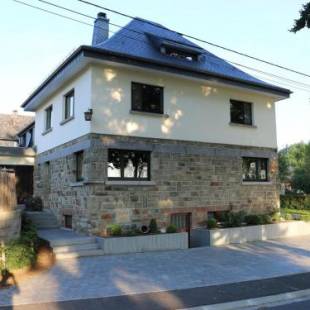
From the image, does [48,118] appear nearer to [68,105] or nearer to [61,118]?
[61,118]

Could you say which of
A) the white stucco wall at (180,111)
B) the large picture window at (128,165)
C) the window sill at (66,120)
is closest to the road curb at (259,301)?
the large picture window at (128,165)

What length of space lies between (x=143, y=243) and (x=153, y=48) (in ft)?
26.1

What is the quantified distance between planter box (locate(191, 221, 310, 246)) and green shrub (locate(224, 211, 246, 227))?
39 cm

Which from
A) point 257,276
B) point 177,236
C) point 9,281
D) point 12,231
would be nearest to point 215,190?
point 177,236

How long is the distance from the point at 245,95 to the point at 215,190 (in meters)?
4.44

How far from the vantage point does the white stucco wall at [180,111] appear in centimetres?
1299

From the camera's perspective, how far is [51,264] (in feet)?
32.5

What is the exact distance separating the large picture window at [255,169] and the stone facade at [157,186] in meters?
0.26

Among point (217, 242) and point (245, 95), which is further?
point (245, 95)

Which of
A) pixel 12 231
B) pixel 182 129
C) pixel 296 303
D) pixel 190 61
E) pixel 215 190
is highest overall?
pixel 190 61

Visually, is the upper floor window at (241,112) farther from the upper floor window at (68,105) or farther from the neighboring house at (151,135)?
the upper floor window at (68,105)

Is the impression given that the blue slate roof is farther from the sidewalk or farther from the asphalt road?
the asphalt road

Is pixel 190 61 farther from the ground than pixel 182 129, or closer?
farther from the ground

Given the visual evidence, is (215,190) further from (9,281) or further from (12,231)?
(9,281)
